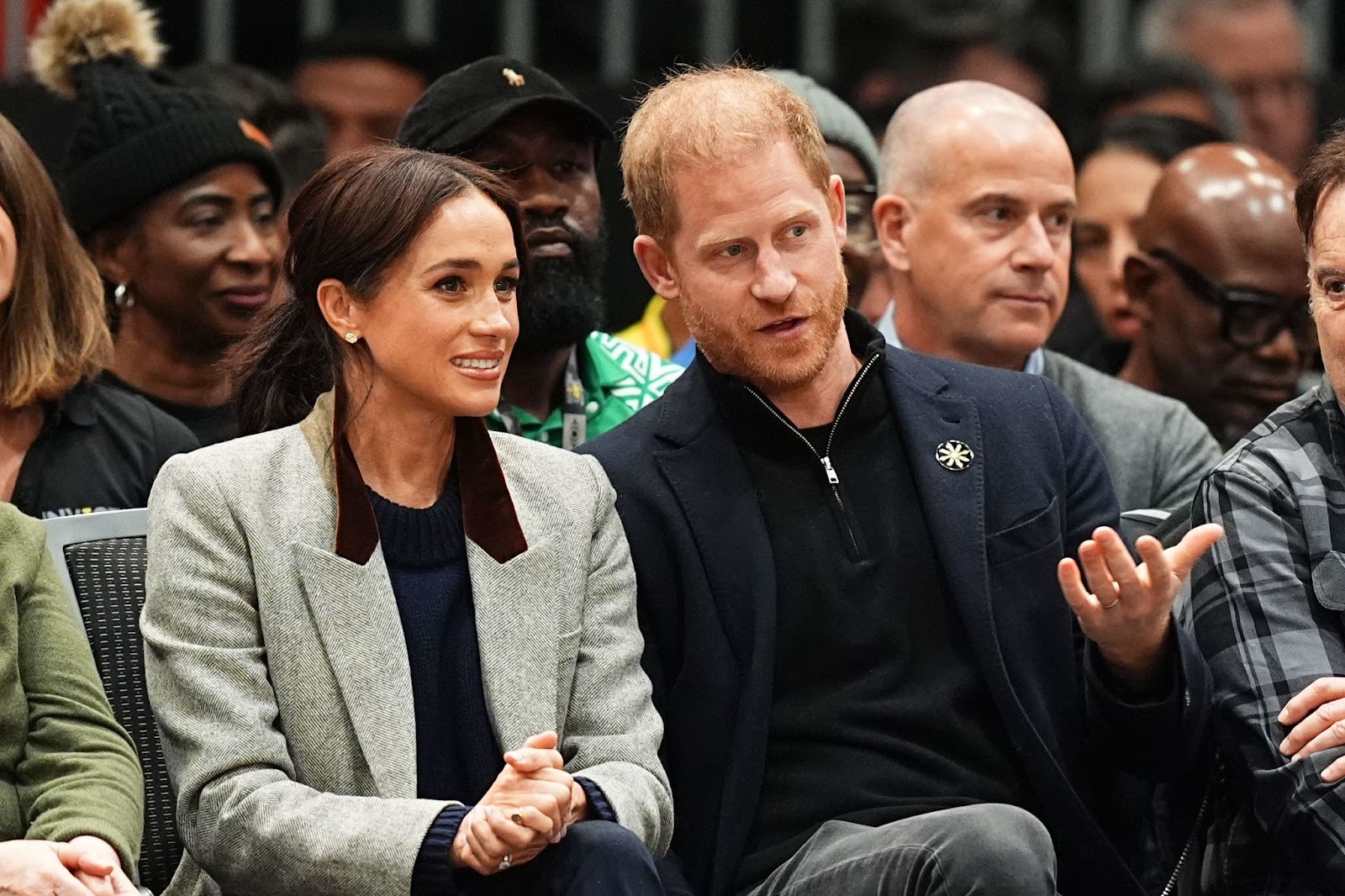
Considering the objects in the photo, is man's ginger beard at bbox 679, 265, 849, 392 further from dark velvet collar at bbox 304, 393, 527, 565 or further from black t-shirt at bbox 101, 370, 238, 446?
black t-shirt at bbox 101, 370, 238, 446

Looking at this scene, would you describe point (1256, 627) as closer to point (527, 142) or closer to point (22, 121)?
point (527, 142)

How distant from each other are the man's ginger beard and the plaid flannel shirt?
0.71 meters

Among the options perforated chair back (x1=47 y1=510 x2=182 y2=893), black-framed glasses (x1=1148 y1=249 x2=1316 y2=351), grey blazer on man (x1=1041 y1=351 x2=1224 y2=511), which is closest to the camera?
perforated chair back (x1=47 y1=510 x2=182 y2=893)

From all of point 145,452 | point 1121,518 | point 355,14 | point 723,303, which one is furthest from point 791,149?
point 355,14

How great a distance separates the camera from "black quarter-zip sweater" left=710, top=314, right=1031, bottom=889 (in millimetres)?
3482

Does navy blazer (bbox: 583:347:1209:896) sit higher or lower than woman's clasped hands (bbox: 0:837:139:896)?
higher

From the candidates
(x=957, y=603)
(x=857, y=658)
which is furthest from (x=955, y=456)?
(x=857, y=658)

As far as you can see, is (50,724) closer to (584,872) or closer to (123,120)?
(584,872)

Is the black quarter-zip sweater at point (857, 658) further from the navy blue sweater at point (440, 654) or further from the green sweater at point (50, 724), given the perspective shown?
the green sweater at point (50, 724)

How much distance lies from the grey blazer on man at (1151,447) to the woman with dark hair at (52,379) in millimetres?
2061

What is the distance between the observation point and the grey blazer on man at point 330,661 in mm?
A: 3094

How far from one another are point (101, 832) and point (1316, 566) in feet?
6.49

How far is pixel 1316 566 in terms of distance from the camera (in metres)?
3.48

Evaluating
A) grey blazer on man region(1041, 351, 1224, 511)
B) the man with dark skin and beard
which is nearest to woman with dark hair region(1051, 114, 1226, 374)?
grey blazer on man region(1041, 351, 1224, 511)
